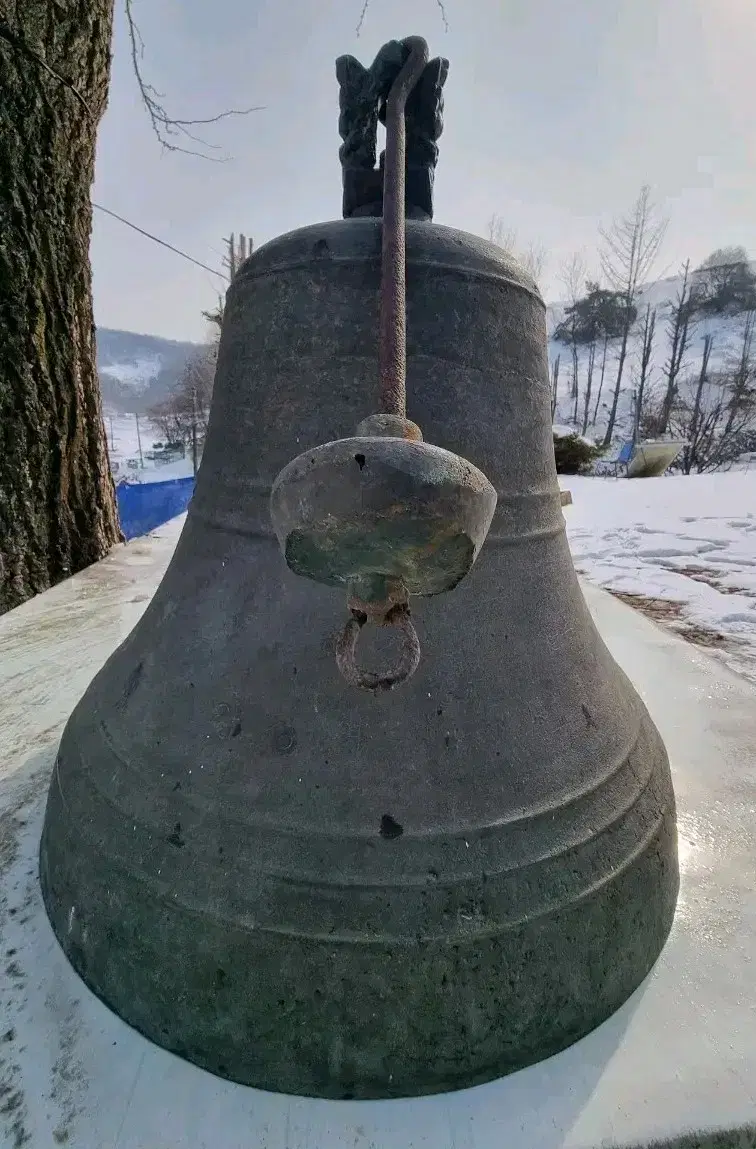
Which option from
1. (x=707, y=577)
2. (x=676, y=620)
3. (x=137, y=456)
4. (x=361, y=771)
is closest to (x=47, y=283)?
(x=361, y=771)

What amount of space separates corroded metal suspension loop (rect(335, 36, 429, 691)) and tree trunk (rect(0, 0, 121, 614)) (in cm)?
186

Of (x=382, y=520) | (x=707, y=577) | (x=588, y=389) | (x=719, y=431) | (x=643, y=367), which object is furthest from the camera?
(x=588, y=389)

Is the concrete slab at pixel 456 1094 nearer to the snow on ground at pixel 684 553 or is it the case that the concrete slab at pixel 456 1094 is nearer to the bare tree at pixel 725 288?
the snow on ground at pixel 684 553

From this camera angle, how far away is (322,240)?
0.93 meters

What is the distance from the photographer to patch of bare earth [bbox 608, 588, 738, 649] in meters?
2.73

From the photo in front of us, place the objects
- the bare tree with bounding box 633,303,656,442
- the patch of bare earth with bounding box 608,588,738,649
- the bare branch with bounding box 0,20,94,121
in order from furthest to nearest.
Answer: the bare tree with bounding box 633,303,656,442 → the patch of bare earth with bounding box 608,588,738,649 → the bare branch with bounding box 0,20,94,121

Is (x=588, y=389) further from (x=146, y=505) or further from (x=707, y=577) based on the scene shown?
(x=707, y=577)

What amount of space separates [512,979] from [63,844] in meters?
0.65

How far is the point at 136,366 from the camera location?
6412cm

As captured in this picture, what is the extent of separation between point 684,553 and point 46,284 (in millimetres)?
3863

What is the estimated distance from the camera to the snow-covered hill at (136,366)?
5281 cm

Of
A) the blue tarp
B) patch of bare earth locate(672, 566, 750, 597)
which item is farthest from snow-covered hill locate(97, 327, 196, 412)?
patch of bare earth locate(672, 566, 750, 597)

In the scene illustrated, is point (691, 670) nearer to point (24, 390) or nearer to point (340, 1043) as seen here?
point (340, 1043)

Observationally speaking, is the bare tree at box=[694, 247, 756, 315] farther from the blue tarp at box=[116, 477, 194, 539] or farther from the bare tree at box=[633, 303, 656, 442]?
the blue tarp at box=[116, 477, 194, 539]
